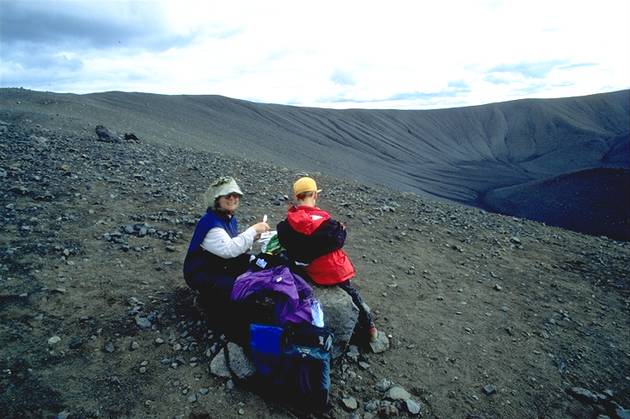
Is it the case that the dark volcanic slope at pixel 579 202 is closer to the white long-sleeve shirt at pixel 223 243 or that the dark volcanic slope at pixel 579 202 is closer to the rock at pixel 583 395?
the rock at pixel 583 395

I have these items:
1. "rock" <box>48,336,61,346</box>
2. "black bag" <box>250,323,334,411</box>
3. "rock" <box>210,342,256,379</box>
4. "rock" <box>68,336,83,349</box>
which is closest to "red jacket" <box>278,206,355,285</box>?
"black bag" <box>250,323,334,411</box>

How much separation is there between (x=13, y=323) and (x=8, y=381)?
3.56ft

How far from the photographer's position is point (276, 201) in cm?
1186

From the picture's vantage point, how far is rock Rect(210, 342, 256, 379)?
4387 mm

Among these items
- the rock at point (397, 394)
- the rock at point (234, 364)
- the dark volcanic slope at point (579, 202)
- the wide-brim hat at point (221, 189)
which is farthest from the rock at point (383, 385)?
the dark volcanic slope at point (579, 202)

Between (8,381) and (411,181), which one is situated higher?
(8,381)

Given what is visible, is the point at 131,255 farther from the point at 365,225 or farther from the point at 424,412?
the point at 365,225

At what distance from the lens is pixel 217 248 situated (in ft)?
15.7

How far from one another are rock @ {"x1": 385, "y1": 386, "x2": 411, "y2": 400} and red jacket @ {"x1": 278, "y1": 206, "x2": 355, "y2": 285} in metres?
1.60

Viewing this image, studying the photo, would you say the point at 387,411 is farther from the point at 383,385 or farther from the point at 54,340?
the point at 54,340

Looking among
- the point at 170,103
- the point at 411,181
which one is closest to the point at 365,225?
the point at 411,181

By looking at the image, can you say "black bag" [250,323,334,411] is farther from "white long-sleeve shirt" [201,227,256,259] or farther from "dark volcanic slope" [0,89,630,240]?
"dark volcanic slope" [0,89,630,240]

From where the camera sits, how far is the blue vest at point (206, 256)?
485cm

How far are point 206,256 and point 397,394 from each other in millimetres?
3199
